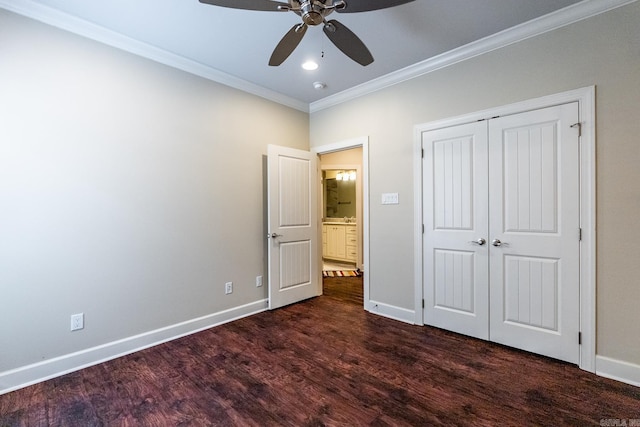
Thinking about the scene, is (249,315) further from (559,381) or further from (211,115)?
(559,381)

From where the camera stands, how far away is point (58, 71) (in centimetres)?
218

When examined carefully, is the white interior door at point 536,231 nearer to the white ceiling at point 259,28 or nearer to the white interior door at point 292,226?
the white ceiling at point 259,28

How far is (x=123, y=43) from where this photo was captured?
2.46 metres

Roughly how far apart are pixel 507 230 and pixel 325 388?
201cm

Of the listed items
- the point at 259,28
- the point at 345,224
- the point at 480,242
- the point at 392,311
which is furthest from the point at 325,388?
the point at 345,224

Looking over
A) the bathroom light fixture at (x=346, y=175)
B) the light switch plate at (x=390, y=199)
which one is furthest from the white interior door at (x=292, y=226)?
the bathroom light fixture at (x=346, y=175)

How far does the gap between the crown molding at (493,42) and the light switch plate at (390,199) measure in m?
1.26

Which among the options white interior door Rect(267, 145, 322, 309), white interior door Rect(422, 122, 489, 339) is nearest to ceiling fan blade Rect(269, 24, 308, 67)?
white interior door Rect(267, 145, 322, 309)

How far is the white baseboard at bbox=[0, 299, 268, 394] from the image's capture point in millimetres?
2010

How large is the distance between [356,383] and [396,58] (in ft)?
9.53

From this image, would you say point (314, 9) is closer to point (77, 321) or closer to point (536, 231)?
point (536, 231)

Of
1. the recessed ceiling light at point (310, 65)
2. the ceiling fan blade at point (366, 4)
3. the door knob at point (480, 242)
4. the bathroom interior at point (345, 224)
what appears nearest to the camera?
the ceiling fan blade at point (366, 4)

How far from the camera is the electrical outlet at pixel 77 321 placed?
2238 millimetres

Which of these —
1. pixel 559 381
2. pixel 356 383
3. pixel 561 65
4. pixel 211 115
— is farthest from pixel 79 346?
pixel 561 65
